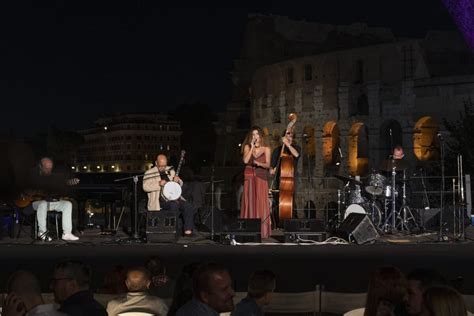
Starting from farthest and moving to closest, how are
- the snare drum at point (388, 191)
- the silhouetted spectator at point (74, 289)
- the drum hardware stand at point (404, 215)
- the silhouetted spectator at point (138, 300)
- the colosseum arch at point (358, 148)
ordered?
the colosseum arch at point (358, 148) → the snare drum at point (388, 191) → the drum hardware stand at point (404, 215) → the silhouetted spectator at point (138, 300) → the silhouetted spectator at point (74, 289)

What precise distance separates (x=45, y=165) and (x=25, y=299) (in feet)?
35.4

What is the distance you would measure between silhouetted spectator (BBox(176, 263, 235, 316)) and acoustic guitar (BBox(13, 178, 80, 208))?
1130 cm

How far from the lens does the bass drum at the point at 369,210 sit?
57.6 ft

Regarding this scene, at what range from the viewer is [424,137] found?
153 ft

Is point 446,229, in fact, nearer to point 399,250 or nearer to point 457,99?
point 399,250

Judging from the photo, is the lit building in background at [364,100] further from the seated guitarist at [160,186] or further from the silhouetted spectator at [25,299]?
the silhouetted spectator at [25,299]

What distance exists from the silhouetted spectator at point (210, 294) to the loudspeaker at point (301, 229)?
1036 centimetres

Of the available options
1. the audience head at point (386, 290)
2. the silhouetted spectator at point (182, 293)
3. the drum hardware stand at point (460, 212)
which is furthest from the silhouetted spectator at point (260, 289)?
the drum hardware stand at point (460, 212)

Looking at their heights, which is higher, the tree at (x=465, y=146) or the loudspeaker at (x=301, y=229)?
the tree at (x=465, y=146)

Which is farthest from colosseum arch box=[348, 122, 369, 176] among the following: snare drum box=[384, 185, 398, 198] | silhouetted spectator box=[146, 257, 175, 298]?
silhouetted spectator box=[146, 257, 175, 298]

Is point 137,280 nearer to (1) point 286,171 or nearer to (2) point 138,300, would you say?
(2) point 138,300

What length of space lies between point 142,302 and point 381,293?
2.03m

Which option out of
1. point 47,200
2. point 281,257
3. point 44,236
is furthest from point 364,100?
point 281,257

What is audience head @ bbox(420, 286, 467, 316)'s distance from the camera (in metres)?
4.98
